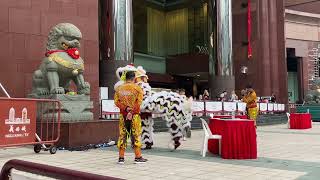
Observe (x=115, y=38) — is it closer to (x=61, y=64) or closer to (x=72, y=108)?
(x=61, y=64)

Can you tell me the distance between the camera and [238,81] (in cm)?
3556

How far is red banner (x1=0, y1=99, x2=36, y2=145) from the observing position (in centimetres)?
895

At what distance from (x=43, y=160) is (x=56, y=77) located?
3360 millimetres

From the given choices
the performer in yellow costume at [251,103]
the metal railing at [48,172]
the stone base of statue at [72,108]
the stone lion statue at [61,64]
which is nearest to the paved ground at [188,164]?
the stone base of statue at [72,108]

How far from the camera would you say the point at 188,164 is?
815 centimetres

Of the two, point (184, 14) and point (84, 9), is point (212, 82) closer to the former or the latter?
point (184, 14)

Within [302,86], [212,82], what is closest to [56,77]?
[212,82]

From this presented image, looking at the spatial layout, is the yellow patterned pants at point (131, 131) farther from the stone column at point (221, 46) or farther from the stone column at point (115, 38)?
the stone column at point (221, 46)

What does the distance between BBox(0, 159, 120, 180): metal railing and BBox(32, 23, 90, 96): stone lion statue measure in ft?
27.2

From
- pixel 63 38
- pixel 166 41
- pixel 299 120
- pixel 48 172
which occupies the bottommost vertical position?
pixel 299 120

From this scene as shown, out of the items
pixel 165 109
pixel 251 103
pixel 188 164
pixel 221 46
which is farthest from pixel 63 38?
pixel 221 46

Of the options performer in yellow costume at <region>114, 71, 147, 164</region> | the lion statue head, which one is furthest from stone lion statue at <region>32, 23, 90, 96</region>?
performer in yellow costume at <region>114, 71, 147, 164</region>

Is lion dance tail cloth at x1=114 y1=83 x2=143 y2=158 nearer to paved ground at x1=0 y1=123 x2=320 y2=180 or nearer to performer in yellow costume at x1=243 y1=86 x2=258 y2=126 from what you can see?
paved ground at x1=0 y1=123 x2=320 y2=180

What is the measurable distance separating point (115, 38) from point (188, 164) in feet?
52.0
